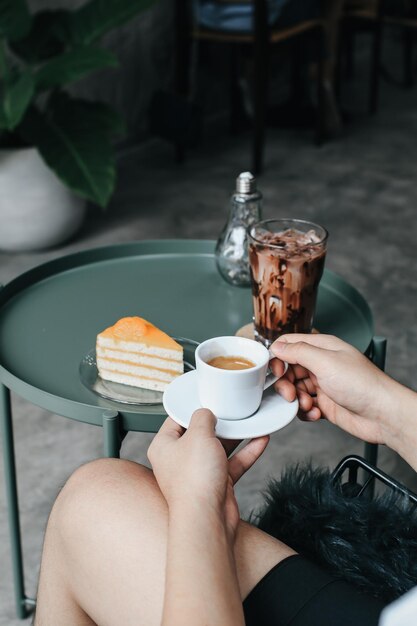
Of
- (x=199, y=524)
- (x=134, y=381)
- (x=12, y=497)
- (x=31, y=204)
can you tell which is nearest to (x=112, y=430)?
(x=134, y=381)

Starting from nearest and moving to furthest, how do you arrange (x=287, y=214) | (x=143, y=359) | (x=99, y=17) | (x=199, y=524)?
(x=199, y=524), (x=143, y=359), (x=99, y=17), (x=287, y=214)

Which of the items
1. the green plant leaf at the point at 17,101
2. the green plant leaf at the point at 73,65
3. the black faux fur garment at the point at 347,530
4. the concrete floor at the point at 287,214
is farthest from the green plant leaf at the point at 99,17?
the black faux fur garment at the point at 347,530

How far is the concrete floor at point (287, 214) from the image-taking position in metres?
1.72

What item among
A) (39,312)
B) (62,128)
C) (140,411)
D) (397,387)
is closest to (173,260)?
(39,312)

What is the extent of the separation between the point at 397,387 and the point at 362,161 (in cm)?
299

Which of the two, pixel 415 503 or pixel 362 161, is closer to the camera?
pixel 415 503

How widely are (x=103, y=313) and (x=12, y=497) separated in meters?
0.33

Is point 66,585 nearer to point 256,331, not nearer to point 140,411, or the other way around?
point 140,411

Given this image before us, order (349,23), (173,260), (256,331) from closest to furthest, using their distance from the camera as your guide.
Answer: (256,331) < (173,260) < (349,23)

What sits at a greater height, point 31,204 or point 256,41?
point 256,41

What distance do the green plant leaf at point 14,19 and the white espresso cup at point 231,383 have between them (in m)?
1.87

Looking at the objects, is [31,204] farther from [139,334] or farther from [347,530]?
[347,530]

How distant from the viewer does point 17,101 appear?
7.66 feet

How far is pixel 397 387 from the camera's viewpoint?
0.92 metres
